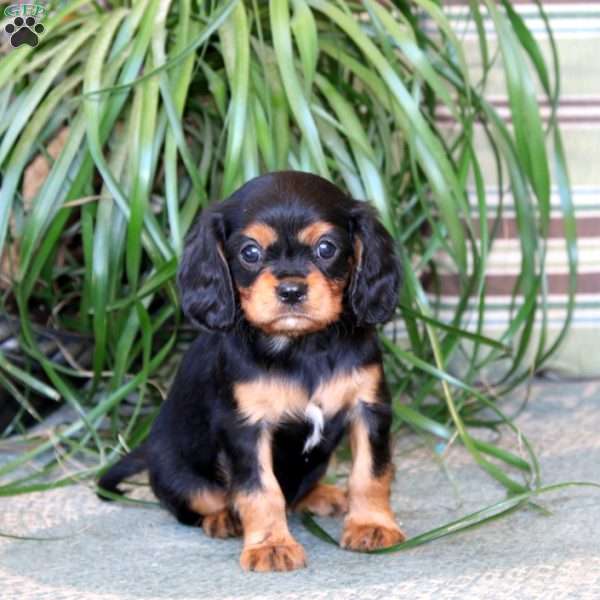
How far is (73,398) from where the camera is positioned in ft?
9.29

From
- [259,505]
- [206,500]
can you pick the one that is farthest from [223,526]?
[259,505]

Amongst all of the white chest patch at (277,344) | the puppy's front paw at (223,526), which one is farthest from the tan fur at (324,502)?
the white chest patch at (277,344)

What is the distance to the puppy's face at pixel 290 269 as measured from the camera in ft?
6.97

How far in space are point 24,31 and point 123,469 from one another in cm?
110

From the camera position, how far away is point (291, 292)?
2104 mm

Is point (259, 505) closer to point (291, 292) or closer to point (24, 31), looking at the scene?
point (291, 292)

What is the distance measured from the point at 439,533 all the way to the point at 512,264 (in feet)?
4.75

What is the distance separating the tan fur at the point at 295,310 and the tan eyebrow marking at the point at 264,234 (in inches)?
2.1

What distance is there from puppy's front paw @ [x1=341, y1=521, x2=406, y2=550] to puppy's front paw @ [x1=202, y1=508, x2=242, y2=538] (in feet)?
0.75

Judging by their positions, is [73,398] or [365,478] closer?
[365,478]

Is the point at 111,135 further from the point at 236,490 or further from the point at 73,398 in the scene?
the point at 236,490

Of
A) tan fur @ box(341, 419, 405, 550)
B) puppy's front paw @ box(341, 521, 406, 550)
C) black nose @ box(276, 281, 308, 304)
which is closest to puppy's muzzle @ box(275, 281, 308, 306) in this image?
black nose @ box(276, 281, 308, 304)

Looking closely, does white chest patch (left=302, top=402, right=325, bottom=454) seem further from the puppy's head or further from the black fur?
the puppy's head

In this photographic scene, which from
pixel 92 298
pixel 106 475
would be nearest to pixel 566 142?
pixel 92 298
